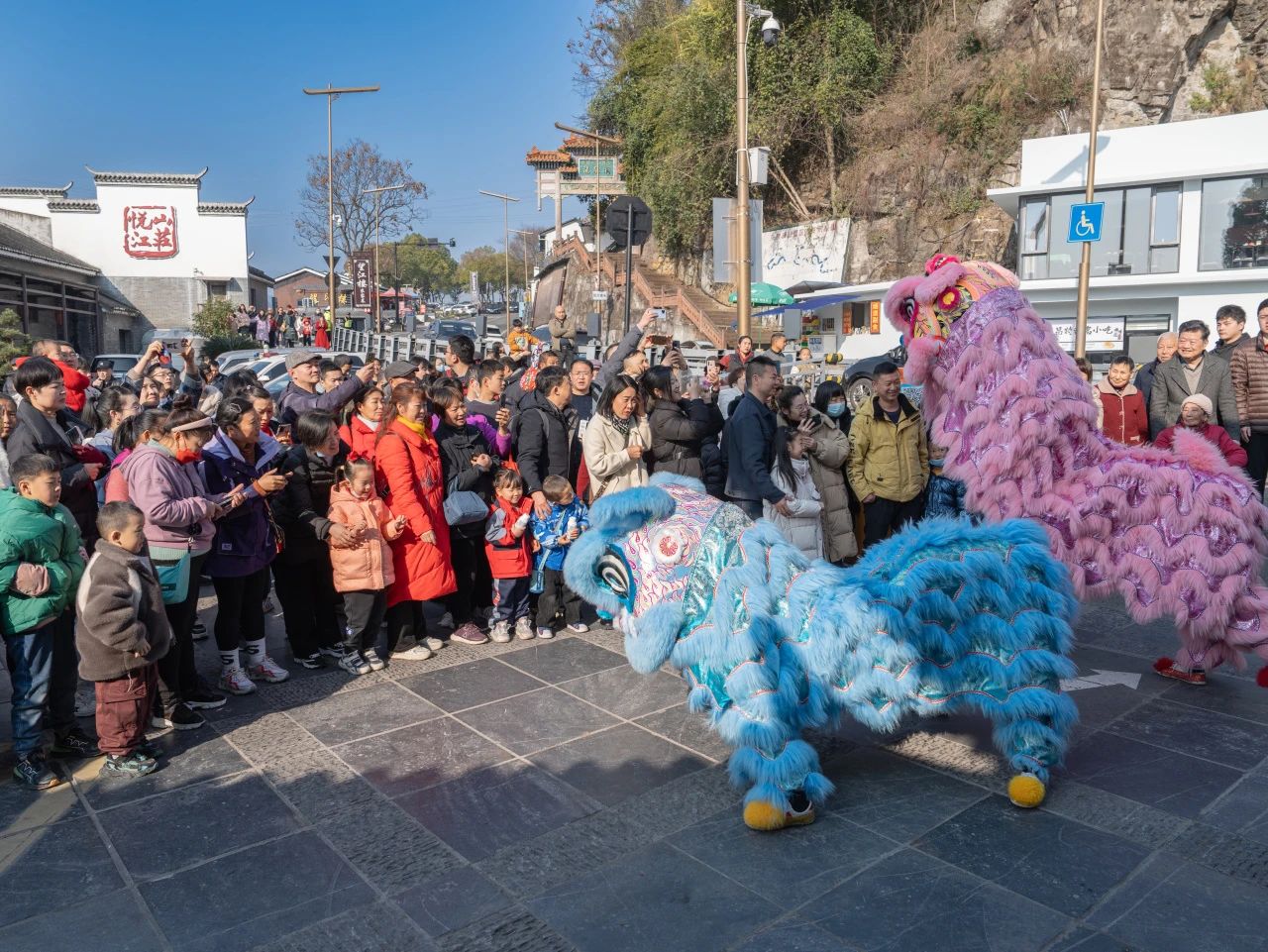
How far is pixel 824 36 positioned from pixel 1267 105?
13.0 m

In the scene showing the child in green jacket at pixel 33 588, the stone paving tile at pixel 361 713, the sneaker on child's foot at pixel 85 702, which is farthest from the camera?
the sneaker on child's foot at pixel 85 702

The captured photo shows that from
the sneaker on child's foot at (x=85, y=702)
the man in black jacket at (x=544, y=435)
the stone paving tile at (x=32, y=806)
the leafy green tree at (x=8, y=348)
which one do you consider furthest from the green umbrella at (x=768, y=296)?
the stone paving tile at (x=32, y=806)

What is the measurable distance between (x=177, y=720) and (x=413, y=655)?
1.43 m

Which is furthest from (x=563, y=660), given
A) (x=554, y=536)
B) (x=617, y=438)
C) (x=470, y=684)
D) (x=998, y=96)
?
(x=998, y=96)

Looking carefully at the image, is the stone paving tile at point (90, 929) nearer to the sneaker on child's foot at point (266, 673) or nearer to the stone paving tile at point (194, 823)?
the stone paving tile at point (194, 823)

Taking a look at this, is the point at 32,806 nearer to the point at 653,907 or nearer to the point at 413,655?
the point at 413,655

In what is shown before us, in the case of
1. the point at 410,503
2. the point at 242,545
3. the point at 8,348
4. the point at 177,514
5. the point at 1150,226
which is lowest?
the point at 242,545

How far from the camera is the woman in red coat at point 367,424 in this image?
19.5ft

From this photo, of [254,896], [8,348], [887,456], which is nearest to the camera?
[254,896]

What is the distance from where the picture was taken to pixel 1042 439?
4.78 metres

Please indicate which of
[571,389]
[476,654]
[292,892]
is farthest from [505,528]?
[292,892]

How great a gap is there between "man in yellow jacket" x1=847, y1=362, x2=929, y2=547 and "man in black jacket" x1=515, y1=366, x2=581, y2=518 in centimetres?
196

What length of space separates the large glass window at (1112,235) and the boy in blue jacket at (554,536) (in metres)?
22.3

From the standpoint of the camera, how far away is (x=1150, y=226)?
24312mm
